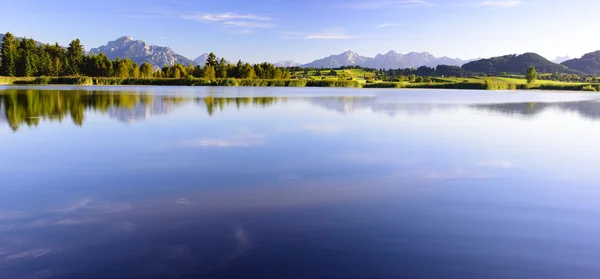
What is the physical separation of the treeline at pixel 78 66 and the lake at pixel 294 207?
10042 centimetres

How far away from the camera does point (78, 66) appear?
111 meters

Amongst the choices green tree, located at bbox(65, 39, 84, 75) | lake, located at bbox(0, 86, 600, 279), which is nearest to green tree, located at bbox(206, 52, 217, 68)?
green tree, located at bbox(65, 39, 84, 75)

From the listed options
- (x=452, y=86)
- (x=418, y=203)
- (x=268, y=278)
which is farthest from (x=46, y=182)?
(x=452, y=86)

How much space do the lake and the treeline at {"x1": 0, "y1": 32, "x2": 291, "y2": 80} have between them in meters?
100

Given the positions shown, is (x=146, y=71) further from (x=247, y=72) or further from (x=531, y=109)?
(x=531, y=109)

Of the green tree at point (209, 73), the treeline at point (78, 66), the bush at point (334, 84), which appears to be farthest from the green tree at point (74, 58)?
the bush at point (334, 84)

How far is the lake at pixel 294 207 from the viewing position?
5.34m

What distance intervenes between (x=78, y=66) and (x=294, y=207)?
12085cm

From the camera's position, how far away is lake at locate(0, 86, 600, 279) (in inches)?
210

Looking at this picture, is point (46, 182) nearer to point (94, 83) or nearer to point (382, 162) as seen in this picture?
→ point (382, 162)

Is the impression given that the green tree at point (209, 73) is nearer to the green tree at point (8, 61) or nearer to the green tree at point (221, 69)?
the green tree at point (221, 69)

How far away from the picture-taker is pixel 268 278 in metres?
4.93

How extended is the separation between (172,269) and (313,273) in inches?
67.7

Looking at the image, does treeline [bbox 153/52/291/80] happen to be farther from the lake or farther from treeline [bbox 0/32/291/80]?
the lake
